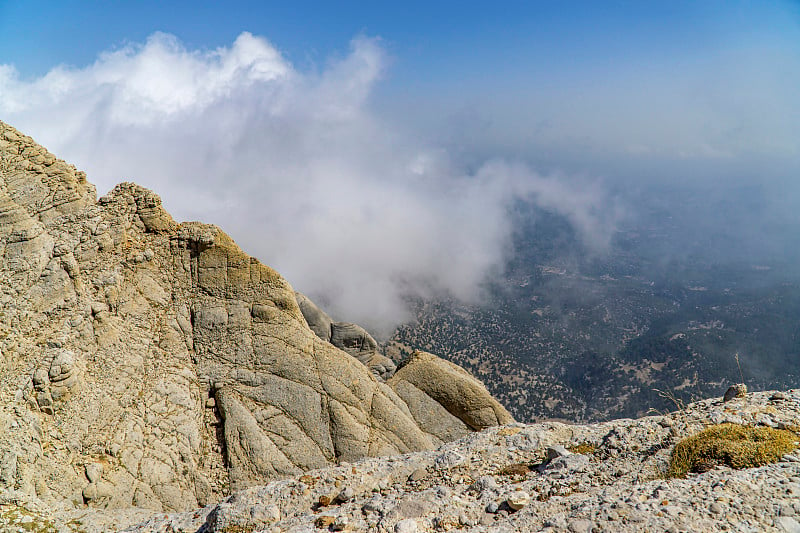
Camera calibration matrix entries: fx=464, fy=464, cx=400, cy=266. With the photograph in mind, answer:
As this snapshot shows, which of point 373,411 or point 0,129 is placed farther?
point 373,411

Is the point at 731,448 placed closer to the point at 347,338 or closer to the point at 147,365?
the point at 147,365

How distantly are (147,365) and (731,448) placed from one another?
27825 millimetres

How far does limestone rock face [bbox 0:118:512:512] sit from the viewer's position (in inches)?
917

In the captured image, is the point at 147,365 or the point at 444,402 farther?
the point at 444,402

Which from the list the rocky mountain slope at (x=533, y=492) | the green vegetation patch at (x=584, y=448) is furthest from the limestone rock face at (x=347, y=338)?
the green vegetation patch at (x=584, y=448)

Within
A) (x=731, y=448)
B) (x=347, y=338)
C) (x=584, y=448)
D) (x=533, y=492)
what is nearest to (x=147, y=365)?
(x=347, y=338)

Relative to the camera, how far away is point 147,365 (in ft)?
88.4

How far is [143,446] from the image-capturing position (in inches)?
974

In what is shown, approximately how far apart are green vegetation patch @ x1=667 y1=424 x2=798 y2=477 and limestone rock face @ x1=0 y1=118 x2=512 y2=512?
1849 centimetres

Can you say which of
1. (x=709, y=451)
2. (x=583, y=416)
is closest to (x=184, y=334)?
(x=709, y=451)

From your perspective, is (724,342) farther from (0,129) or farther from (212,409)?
(0,129)

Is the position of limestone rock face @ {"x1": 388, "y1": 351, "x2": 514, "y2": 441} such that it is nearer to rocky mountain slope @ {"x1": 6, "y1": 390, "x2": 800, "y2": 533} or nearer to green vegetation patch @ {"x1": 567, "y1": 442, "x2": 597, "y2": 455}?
rocky mountain slope @ {"x1": 6, "y1": 390, "x2": 800, "y2": 533}

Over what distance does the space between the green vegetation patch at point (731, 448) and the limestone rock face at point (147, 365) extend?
18.5 m

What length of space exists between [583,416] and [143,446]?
143m
